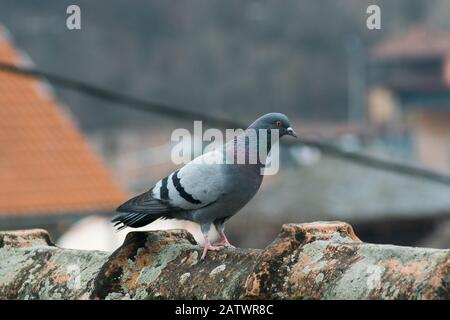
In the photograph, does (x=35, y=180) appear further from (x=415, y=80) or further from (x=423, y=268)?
(x=415, y=80)

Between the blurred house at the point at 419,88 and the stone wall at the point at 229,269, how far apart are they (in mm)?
39288

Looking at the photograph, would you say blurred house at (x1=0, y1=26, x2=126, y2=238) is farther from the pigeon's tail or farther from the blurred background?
the pigeon's tail

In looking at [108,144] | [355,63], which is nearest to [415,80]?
[108,144]

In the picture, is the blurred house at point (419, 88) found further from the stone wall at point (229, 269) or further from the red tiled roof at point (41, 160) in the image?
the stone wall at point (229, 269)

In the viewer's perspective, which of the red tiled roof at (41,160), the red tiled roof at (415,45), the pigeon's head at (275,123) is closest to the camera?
the pigeon's head at (275,123)

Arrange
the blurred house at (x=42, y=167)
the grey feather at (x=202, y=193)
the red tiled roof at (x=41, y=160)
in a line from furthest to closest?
the red tiled roof at (x=41, y=160), the blurred house at (x=42, y=167), the grey feather at (x=202, y=193)

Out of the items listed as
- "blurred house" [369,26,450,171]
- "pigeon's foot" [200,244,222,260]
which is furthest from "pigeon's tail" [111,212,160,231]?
"blurred house" [369,26,450,171]

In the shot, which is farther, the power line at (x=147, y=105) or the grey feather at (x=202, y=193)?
the power line at (x=147, y=105)

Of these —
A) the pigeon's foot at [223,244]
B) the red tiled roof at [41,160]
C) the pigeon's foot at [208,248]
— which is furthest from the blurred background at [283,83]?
the pigeon's foot at [208,248]

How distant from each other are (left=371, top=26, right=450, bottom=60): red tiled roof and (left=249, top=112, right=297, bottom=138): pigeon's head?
170 feet

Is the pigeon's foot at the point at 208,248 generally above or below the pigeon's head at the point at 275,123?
below

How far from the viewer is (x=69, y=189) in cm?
1978

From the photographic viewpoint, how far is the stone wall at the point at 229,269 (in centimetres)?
386

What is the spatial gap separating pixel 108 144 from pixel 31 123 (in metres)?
59.3
